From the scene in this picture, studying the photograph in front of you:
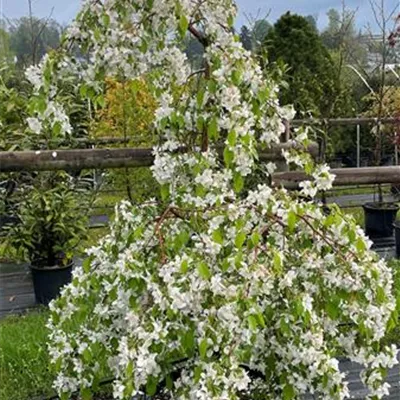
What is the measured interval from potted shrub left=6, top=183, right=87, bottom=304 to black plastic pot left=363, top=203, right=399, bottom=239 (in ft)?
7.88

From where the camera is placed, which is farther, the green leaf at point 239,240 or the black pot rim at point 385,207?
the black pot rim at point 385,207

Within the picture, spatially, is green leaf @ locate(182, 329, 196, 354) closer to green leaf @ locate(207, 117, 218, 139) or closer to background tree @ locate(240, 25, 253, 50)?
green leaf @ locate(207, 117, 218, 139)

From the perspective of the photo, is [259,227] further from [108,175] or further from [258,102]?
[108,175]

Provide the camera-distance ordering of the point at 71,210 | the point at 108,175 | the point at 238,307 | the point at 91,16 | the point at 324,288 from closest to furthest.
A: the point at 238,307, the point at 324,288, the point at 91,16, the point at 71,210, the point at 108,175

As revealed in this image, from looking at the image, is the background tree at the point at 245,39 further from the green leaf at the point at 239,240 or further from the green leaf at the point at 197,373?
the green leaf at the point at 197,373

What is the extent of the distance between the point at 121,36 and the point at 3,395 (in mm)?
1496

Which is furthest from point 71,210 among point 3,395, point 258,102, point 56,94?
point 258,102

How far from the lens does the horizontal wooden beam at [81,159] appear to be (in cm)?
243

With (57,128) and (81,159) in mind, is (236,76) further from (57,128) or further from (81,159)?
(81,159)

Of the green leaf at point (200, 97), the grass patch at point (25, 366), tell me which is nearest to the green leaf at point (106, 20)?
the green leaf at point (200, 97)

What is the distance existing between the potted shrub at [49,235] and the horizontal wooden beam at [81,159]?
1.00 m

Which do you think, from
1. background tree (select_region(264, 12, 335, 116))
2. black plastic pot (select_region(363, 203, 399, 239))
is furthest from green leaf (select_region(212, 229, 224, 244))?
background tree (select_region(264, 12, 335, 116))

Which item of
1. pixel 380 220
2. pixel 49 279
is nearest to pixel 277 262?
pixel 49 279

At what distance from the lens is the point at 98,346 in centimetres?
149
